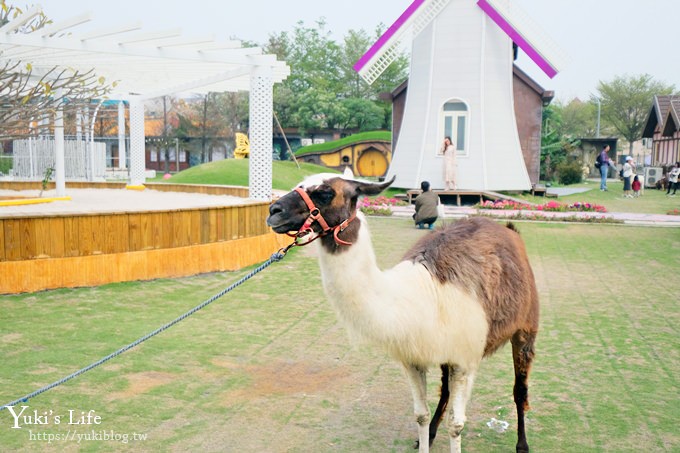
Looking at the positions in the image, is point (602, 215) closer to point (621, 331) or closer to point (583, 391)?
point (621, 331)

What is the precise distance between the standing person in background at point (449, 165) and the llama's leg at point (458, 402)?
21052mm

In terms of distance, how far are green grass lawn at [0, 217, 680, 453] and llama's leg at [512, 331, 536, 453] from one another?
25 cm

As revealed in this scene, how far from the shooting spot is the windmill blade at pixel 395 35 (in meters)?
25.2

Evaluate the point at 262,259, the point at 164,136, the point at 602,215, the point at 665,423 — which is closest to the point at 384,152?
the point at 164,136

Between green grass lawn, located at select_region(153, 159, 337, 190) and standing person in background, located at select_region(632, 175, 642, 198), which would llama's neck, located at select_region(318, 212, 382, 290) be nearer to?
green grass lawn, located at select_region(153, 159, 337, 190)

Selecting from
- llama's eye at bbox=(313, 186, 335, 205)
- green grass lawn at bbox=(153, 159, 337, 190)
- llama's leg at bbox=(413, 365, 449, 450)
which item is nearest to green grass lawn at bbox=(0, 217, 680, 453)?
llama's leg at bbox=(413, 365, 449, 450)

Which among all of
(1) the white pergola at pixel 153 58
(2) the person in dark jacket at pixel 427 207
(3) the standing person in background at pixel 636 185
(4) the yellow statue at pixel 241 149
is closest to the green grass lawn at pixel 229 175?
(4) the yellow statue at pixel 241 149

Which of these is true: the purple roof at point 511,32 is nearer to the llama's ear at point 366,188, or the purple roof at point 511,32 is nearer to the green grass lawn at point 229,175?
the green grass lawn at point 229,175

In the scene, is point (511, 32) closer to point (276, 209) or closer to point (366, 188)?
point (366, 188)

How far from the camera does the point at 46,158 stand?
22438 mm

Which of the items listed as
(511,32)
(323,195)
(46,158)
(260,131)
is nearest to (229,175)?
(46,158)

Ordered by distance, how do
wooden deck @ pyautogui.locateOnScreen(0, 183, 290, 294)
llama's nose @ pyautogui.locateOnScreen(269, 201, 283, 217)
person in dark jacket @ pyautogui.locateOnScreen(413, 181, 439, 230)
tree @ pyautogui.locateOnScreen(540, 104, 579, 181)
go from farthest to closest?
tree @ pyautogui.locateOnScreen(540, 104, 579, 181)
person in dark jacket @ pyautogui.locateOnScreen(413, 181, 439, 230)
wooden deck @ pyautogui.locateOnScreen(0, 183, 290, 294)
llama's nose @ pyautogui.locateOnScreen(269, 201, 283, 217)

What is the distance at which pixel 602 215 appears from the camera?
20.5 meters

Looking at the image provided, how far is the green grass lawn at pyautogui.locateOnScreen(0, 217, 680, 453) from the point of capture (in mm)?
4820
